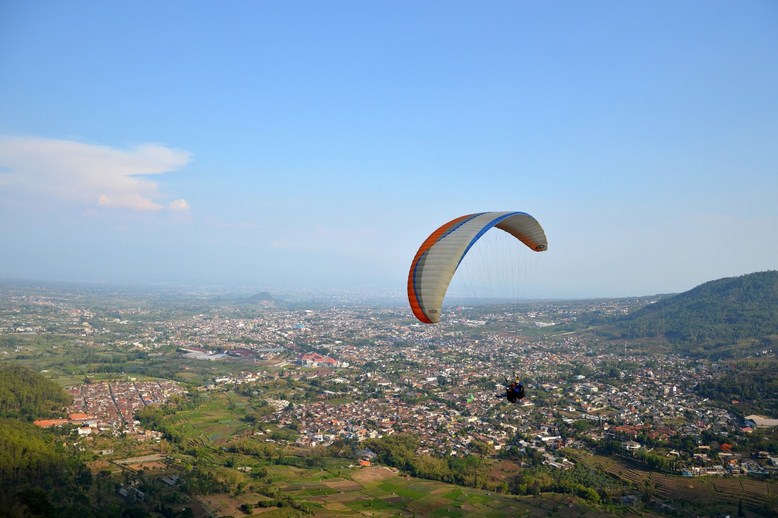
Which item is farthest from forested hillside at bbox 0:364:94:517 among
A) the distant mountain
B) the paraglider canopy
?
the distant mountain

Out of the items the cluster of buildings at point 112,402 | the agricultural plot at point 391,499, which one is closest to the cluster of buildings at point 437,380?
the cluster of buildings at point 112,402

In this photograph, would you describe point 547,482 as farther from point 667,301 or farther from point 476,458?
point 667,301

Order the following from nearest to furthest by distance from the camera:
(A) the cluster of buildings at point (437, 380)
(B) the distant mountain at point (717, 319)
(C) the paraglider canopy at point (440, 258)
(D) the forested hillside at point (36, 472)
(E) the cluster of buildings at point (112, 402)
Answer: (C) the paraglider canopy at point (440, 258), (D) the forested hillside at point (36, 472), (E) the cluster of buildings at point (112, 402), (A) the cluster of buildings at point (437, 380), (B) the distant mountain at point (717, 319)

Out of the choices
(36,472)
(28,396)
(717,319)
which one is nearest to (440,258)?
(36,472)

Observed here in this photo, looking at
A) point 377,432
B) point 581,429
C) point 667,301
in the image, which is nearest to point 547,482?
point 581,429

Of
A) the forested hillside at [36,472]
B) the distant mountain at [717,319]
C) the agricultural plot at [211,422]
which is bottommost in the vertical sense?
the agricultural plot at [211,422]

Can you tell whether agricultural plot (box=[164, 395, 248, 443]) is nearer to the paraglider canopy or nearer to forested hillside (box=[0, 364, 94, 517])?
forested hillside (box=[0, 364, 94, 517])

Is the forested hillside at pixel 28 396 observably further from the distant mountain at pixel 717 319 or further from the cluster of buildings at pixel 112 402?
the distant mountain at pixel 717 319
